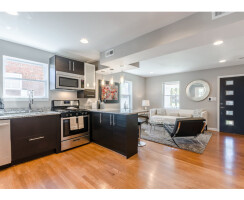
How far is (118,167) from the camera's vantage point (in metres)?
2.05

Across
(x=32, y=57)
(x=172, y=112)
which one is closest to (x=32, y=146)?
(x=32, y=57)

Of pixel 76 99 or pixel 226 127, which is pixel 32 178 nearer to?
pixel 76 99

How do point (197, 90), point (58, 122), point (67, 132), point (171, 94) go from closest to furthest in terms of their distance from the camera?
point (58, 122), point (67, 132), point (197, 90), point (171, 94)

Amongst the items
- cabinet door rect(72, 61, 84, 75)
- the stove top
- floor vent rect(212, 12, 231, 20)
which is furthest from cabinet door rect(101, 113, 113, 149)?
floor vent rect(212, 12, 231, 20)

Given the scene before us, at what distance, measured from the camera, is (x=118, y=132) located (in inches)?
98.9

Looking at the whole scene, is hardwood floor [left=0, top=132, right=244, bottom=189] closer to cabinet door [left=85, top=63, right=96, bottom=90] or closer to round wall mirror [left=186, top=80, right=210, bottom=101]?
cabinet door [left=85, top=63, right=96, bottom=90]

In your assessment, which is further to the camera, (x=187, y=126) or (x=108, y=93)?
(x=108, y=93)

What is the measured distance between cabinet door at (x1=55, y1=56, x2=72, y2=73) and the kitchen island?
1.43 metres

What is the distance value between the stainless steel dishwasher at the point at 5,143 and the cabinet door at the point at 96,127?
167 centimetres

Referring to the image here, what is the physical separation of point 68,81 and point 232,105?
224 inches

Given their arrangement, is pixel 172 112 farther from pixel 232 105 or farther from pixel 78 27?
pixel 78 27

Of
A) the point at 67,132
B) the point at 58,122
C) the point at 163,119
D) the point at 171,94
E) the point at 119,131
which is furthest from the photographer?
the point at 171,94

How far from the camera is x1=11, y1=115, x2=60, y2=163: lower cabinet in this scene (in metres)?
2.09
